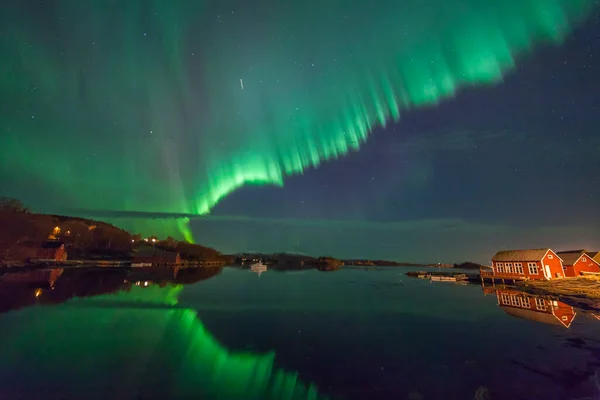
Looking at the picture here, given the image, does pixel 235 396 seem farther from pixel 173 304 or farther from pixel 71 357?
pixel 173 304

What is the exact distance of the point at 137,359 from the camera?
17.7 meters

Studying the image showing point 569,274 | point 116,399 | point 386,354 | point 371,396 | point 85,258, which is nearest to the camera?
point 116,399

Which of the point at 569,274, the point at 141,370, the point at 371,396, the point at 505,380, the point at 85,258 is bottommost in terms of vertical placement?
the point at 569,274

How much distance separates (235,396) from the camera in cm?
1348

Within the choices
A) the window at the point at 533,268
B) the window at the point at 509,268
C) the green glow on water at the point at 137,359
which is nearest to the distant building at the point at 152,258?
the green glow on water at the point at 137,359

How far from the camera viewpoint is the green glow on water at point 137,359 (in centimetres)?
1393

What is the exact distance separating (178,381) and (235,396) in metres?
3.34

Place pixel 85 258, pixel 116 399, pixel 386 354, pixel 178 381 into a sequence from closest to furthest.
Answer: pixel 116 399 < pixel 178 381 < pixel 386 354 < pixel 85 258

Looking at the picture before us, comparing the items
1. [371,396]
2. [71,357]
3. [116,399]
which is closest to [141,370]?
[116,399]

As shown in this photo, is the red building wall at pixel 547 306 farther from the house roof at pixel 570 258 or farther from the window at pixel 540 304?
the house roof at pixel 570 258

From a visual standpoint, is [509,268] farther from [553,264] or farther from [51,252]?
[51,252]

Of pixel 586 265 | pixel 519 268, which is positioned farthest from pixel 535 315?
pixel 586 265

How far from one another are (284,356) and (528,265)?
2781 inches

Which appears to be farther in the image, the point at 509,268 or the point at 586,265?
the point at 509,268
